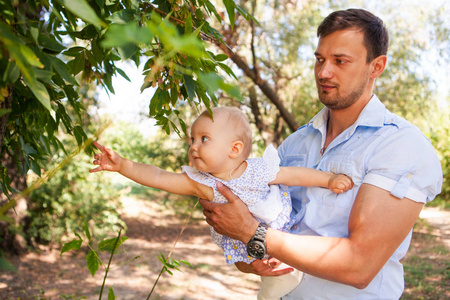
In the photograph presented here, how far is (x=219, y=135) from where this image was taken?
1.96m

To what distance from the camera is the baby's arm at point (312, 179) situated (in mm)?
1829

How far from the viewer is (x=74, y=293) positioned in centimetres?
580

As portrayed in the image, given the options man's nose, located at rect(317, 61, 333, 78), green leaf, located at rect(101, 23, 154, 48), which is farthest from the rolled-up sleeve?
green leaf, located at rect(101, 23, 154, 48)

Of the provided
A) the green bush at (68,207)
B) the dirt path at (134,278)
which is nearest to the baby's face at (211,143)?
the dirt path at (134,278)

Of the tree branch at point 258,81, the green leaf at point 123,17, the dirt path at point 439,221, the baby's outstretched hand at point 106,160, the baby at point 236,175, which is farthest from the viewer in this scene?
the dirt path at point 439,221

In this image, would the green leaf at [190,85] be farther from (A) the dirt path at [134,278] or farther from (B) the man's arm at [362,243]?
(A) the dirt path at [134,278]

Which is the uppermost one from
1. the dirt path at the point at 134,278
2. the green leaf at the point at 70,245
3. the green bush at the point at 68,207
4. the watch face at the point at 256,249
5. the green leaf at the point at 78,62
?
the green leaf at the point at 78,62

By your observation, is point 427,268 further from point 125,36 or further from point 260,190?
point 125,36

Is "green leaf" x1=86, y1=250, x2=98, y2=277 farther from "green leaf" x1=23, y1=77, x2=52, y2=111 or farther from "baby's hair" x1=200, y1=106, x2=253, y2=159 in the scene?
"green leaf" x1=23, y1=77, x2=52, y2=111

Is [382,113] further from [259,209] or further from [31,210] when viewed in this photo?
[31,210]

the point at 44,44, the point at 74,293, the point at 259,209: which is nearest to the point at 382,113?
the point at 259,209

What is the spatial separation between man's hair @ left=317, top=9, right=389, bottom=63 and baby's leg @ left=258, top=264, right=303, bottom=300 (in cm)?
119

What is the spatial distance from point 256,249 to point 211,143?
1.78 ft

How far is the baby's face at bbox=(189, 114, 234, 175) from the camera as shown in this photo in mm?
1941
